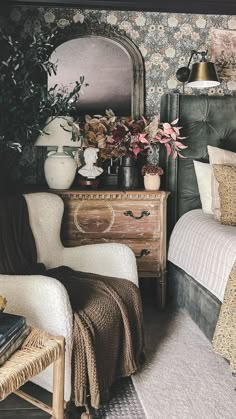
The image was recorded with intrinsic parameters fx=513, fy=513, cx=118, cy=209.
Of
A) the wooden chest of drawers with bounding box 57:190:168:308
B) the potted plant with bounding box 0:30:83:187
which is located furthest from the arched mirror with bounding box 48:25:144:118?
the wooden chest of drawers with bounding box 57:190:168:308

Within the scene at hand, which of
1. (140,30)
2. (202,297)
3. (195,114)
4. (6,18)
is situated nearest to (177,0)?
(140,30)

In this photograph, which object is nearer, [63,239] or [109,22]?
[63,239]

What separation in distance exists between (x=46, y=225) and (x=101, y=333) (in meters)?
0.86

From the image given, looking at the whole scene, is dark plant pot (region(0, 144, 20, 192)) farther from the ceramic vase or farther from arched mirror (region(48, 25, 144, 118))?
the ceramic vase

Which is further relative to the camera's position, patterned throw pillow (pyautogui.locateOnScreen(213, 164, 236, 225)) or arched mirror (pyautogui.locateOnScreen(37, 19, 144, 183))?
arched mirror (pyautogui.locateOnScreen(37, 19, 144, 183))

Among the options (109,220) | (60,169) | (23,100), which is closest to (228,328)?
(109,220)

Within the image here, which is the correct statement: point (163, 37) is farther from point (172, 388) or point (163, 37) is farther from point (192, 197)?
point (172, 388)

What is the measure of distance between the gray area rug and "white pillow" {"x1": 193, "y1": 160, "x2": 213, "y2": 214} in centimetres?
86

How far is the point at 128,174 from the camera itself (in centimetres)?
369

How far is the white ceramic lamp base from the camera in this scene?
349 cm

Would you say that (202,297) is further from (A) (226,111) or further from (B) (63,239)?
(A) (226,111)

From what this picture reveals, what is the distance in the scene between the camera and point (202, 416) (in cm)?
225

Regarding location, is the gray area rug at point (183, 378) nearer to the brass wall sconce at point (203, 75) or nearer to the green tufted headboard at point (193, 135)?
the green tufted headboard at point (193, 135)

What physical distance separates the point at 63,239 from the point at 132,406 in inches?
56.6
